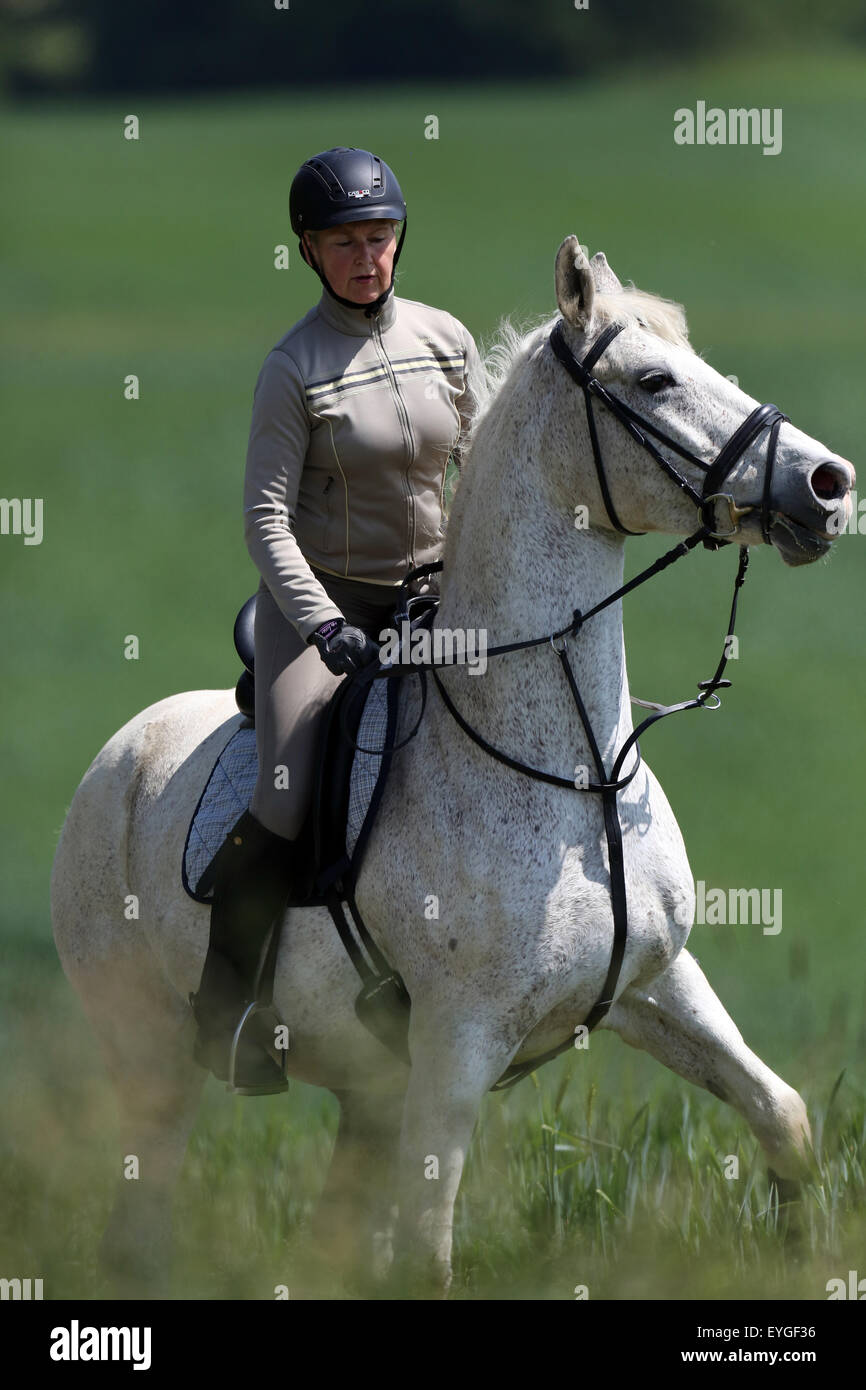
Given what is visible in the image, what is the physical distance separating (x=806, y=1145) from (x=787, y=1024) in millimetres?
4969

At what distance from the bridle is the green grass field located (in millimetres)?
632

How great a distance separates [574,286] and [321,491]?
1.03 meters

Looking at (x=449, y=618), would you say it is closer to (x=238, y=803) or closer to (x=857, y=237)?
(x=238, y=803)

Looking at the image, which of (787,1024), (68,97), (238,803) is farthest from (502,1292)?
(68,97)

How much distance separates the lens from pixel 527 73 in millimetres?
62562

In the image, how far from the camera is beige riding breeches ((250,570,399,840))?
5.15 meters

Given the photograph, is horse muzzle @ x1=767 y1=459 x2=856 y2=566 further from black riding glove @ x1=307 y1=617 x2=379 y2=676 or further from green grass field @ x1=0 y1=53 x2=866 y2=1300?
black riding glove @ x1=307 y1=617 x2=379 y2=676

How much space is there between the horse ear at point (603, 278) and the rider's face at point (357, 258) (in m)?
0.65

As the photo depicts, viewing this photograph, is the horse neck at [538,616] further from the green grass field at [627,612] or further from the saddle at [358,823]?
the green grass field at [627,612]

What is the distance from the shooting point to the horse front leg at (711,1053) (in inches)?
202

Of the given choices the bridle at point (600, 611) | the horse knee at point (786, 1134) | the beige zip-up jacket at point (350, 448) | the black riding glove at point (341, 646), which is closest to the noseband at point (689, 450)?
the bridle at point (600, 611)

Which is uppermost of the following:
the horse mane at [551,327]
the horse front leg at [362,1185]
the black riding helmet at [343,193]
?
the black riding helmet at [343,193]

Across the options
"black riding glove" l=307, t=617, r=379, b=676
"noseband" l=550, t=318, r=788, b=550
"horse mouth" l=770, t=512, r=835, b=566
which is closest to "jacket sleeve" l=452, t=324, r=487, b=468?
"noseband" l=550, t=318, r=788, b=550

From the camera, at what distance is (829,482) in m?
4.48
